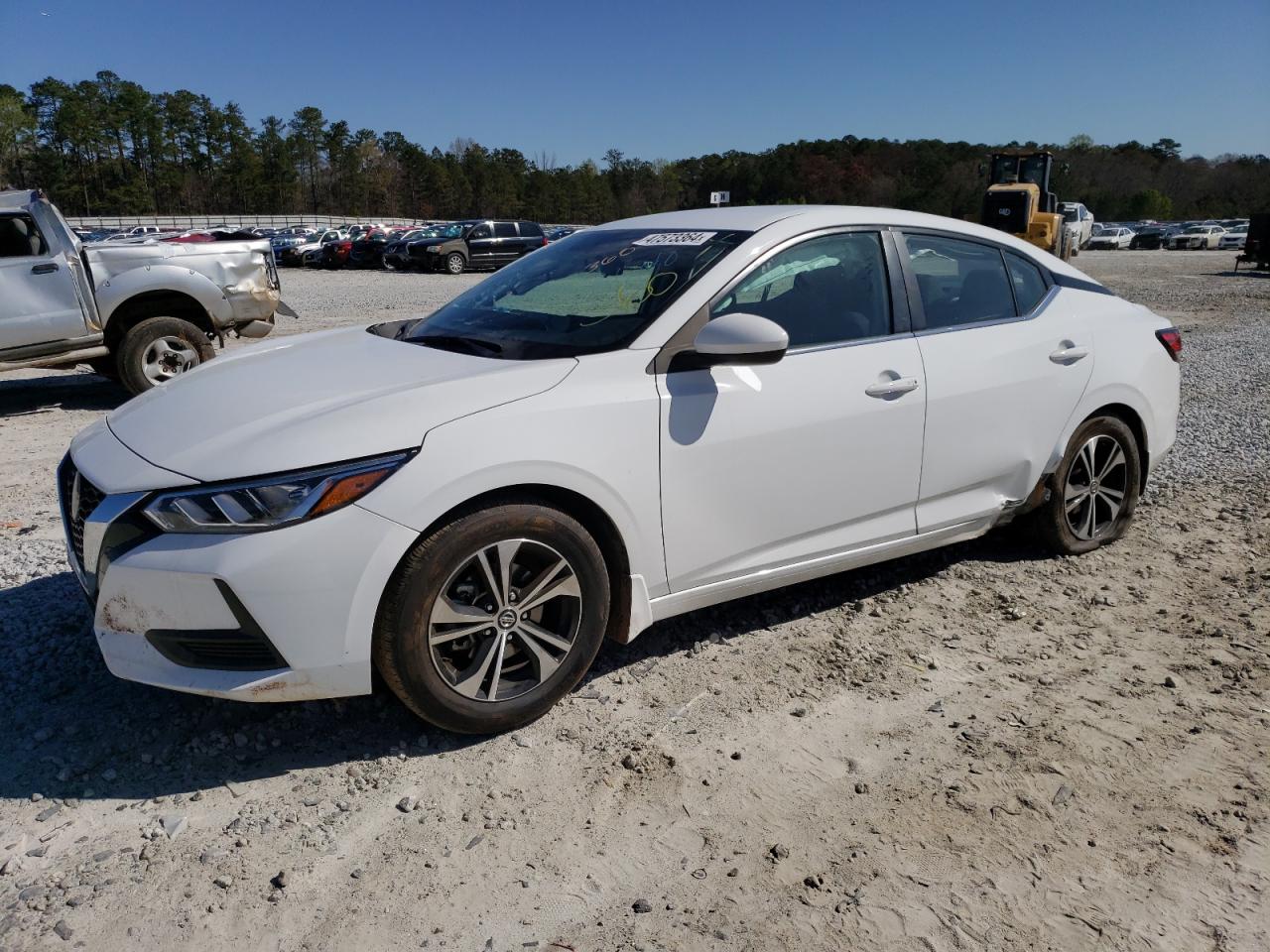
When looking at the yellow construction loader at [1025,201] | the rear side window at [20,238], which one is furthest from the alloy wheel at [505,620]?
the yellow construction loader at [1025,201]

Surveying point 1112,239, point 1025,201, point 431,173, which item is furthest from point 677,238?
point 431,173

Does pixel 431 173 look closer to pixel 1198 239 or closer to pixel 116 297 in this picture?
pixel 1198 239

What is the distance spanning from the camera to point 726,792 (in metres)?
2.80

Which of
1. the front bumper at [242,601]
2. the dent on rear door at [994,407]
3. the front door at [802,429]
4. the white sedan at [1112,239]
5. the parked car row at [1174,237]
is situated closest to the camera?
the front bumper at [242,601]

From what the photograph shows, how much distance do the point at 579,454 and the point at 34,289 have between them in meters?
7.41

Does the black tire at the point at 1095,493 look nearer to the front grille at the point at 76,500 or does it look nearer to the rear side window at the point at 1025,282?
the rear side window at the point at 1025,282

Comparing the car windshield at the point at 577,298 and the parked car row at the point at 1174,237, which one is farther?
the parked car row at the point at 1174,237

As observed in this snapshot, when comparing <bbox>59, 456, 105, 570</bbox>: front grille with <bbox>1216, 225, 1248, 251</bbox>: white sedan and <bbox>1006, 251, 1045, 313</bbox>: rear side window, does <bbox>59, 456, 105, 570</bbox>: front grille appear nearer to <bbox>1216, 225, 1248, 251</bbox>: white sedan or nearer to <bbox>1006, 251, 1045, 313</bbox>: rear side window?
<bbox>1006, 251, 1045, 313</bbox>: rear side window

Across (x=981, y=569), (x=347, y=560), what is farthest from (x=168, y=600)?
(x=981, y=569)

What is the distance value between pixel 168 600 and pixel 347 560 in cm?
51

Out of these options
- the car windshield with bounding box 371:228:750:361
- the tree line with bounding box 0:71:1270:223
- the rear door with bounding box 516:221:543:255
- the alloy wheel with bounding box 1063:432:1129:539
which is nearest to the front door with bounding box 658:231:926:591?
the car windshield with bounding box 371:228:750:361

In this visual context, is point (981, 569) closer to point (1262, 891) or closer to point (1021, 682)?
point (1021, 682)

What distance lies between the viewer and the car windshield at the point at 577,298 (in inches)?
131

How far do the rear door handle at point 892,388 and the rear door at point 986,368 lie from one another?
0.10m
